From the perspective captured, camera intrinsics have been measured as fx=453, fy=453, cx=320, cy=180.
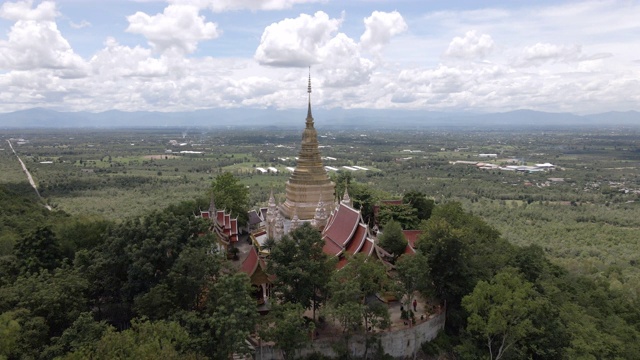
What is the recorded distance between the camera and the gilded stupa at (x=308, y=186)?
38.5m

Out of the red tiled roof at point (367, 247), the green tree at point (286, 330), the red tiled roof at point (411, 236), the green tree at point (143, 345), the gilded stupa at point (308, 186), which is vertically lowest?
the green tree at point (286, 330)

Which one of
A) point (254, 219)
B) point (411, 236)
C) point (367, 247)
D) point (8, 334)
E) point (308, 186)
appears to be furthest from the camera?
point (254, 219)

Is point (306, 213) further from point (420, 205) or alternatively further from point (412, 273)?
point (412, 273)

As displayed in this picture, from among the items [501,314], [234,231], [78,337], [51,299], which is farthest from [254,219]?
[501,314]

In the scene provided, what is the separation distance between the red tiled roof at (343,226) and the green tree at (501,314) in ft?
29.3

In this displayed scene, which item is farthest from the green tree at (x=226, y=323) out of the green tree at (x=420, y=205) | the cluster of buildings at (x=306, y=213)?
the green tree at (x=420, y=205)

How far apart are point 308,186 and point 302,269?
51.6 ft

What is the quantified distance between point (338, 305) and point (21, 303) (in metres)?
14.4

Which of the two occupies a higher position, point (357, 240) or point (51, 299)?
point (357, 240)

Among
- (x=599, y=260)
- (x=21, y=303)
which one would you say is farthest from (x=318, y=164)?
(x=599, y=260)

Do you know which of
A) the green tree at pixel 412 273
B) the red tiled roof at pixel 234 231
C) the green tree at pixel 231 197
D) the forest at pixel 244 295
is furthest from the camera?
the green tree at pixel 231 197

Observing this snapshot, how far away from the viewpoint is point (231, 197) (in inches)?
1916

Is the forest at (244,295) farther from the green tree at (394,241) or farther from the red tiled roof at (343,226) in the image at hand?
the red tiled roof at (343,226)

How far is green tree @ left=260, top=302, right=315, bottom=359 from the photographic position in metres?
20.5
